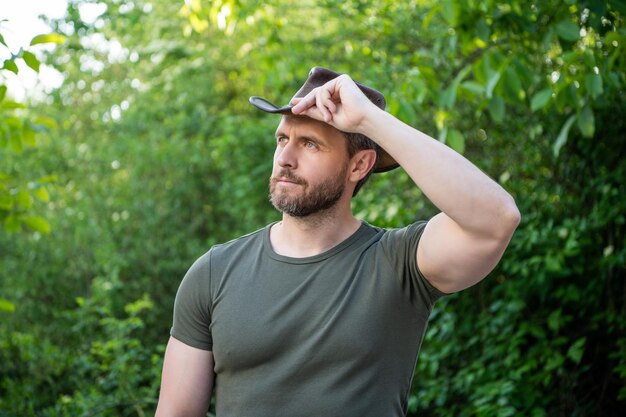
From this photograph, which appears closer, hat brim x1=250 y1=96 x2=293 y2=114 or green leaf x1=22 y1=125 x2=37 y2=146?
hat brim x1=250 y1=96 x2=293 y2=114

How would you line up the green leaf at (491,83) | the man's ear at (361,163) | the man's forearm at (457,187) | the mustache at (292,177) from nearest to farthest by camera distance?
the man's forearm at (457,187), the mustache at (292,177), the man's ear at (361,163), the green leaf at (491,83)

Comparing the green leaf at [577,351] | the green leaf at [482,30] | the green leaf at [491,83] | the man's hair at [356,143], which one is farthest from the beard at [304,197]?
the green leaf at [577,351]

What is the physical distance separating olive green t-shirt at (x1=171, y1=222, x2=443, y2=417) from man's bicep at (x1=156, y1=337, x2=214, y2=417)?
0.03m

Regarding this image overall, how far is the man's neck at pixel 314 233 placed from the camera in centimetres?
235

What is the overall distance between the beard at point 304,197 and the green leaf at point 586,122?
1.66 m

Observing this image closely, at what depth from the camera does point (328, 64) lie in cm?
684

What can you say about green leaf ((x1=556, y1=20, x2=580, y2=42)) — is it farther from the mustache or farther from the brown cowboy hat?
the mustache

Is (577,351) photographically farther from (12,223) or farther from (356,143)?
(12,223)

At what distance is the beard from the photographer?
2275 millimetres

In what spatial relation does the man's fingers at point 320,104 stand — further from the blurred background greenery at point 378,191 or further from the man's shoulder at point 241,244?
the blurred background greenery at point 378,191

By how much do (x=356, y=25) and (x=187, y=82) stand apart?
3498 millimetres

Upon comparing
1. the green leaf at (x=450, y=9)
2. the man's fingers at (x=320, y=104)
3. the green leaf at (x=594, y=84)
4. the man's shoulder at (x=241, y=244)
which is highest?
the man's fingers at (x=320, y=104)

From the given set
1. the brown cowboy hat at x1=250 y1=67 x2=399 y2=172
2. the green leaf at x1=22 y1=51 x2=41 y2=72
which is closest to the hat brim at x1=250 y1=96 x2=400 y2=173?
the brown cowboy hat at x1=250 y1=67 x2=399 y2=172

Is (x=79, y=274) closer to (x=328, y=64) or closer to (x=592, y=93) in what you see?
(x=328, y=64)
